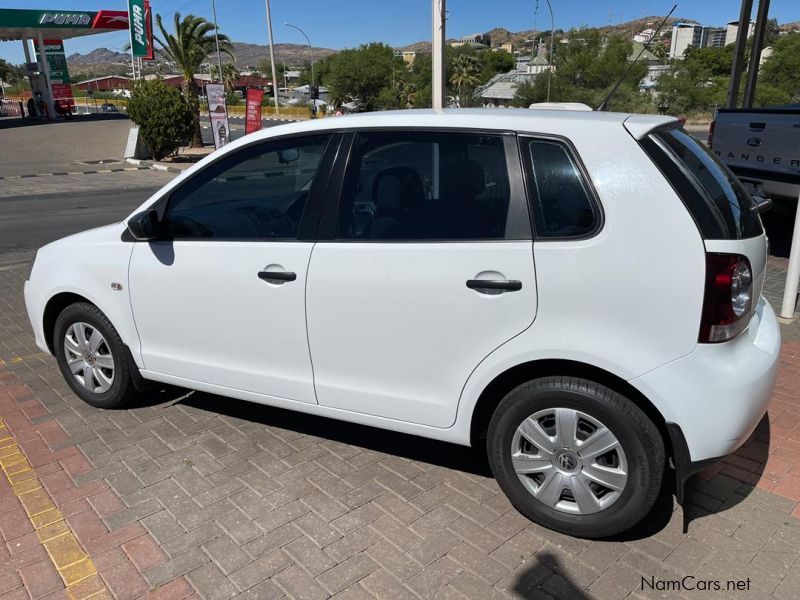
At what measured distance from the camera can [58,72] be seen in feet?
120

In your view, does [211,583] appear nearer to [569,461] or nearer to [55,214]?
[569,461]

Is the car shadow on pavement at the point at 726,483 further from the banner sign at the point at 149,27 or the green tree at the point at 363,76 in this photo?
the green tree at the point at 363,76

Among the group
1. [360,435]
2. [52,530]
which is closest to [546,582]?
[360,435]

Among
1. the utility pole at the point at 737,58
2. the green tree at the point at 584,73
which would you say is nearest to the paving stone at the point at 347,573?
the utility pole at the point at 737,58

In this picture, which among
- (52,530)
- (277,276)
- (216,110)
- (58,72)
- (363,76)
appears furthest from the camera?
(363,76)

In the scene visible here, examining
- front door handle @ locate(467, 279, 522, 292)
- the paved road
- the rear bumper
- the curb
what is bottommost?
the curb

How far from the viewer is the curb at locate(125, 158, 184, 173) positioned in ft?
72.4

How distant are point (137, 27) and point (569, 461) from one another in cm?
3568

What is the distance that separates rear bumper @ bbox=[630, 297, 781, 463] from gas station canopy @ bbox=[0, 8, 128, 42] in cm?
3660

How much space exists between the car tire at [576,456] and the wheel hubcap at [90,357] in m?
2.50

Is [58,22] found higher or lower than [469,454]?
higher

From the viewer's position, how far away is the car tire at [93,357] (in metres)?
3.82

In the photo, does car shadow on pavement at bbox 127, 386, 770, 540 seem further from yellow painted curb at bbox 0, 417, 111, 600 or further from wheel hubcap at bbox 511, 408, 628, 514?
yellow painted curb at bbox 0, 417, 111, 600

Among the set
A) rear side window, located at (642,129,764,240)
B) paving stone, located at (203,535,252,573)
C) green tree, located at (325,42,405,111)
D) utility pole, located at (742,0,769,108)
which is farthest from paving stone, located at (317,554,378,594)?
green tree, located at (325,42,405,111)
